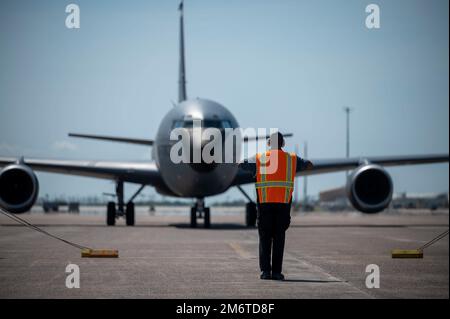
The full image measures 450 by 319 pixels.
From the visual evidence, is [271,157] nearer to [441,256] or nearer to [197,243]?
[441,256]

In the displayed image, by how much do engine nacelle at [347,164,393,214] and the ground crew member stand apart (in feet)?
42.0

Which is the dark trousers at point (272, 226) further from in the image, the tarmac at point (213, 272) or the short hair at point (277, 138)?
the short hair at point (277, 138)

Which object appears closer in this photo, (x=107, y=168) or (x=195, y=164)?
(x=195, y=164)

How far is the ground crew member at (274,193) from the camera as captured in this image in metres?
7.96

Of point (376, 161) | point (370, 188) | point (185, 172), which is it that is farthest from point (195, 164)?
point (376, 161)

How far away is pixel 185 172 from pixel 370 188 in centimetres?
664

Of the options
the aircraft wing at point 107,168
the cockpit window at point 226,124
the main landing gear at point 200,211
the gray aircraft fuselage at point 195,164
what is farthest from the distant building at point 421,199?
the cockpit window at point 226,124

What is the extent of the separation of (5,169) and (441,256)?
14386mm

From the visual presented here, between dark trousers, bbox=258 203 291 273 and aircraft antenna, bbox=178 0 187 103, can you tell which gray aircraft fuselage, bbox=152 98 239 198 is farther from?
dark trousers, bbox=258 203 291 273

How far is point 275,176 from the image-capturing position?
26.3 feet

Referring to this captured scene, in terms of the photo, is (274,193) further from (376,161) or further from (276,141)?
(376,161)

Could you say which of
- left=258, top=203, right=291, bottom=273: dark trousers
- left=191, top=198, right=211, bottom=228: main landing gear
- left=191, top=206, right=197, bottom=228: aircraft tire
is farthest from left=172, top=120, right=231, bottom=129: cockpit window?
left=258, top=203, right=291, bottom=273: dark trousers

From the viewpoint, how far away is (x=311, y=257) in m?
10.2
